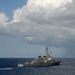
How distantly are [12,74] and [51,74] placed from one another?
21.6 metres

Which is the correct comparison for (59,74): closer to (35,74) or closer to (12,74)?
(35,74)

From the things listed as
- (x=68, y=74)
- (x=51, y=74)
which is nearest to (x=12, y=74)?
(x=51, y=74)

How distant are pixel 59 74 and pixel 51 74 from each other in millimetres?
4804

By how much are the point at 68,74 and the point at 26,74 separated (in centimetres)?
2267

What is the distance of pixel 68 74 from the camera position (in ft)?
460

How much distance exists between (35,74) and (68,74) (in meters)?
17.7

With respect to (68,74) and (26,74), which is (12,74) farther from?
(68,74)

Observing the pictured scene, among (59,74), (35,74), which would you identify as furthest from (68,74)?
(35,74)

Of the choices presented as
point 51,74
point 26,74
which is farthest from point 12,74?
point 51,74

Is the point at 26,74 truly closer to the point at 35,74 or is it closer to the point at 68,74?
the point at 35,74

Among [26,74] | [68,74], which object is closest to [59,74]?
[68,74]

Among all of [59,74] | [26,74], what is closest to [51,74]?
[59,74]

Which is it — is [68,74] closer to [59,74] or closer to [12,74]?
[59,74]

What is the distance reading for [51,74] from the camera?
143m
